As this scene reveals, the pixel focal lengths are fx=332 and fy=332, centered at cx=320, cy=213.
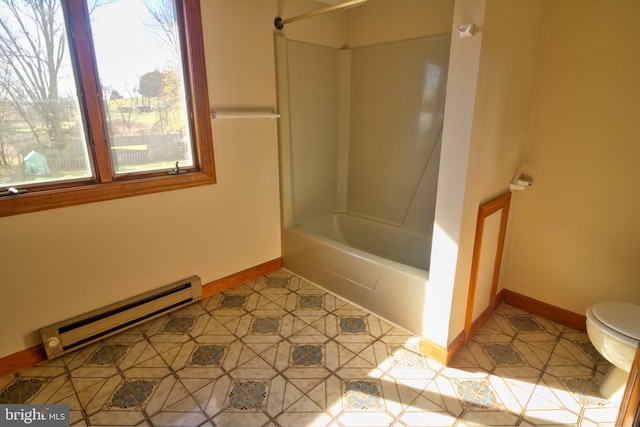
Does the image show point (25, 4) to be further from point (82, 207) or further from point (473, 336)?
point (473, 336)

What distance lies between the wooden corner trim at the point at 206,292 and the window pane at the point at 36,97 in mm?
913

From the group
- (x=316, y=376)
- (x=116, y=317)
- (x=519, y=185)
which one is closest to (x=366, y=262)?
(x=316, y=376)

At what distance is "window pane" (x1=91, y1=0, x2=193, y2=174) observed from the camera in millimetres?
1828

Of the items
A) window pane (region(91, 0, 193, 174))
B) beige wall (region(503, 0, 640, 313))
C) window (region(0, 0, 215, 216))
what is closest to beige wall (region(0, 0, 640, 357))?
beige wall (region(503, 0, 640, 313))

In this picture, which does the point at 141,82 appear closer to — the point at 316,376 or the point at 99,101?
the point at 99,101

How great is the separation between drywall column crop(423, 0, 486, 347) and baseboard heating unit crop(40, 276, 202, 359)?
1605 mm

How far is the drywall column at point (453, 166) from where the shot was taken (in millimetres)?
1426

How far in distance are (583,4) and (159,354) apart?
9.98 ft

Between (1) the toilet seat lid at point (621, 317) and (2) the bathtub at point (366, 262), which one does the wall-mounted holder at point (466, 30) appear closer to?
(2) the bathtub at point (366, 262)

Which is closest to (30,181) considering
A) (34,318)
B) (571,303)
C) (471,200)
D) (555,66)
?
(34,318)

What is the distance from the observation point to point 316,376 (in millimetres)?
1745

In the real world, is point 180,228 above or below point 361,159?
below

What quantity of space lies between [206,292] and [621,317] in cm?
248

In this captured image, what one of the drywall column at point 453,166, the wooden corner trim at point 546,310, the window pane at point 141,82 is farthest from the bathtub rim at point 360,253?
the window pane at point 141,82
